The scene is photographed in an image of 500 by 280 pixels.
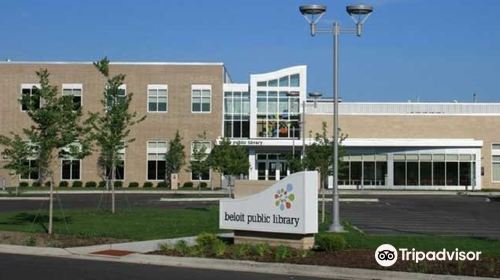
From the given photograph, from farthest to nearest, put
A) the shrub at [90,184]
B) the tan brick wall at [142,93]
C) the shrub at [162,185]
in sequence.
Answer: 1. the tan brick wall at [142,93]
2. the shrub at [162,185]
3. the shrub at [90,184]

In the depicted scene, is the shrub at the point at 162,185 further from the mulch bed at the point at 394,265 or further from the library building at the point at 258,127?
the mulch bed at the point at 394,265

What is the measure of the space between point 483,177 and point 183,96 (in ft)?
91.3

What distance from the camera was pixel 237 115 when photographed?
6431 centimetres

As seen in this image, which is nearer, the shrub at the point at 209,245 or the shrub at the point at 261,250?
the shrub at the point at 261,250

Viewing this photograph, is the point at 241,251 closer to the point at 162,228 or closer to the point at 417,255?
the point at 417,255

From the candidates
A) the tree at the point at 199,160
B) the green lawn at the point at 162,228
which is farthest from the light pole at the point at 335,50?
the tree at the point at 199,160

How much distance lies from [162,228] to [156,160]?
42198 millimetres

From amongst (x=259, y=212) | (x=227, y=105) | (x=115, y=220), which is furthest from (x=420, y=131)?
(x=259, y=212)

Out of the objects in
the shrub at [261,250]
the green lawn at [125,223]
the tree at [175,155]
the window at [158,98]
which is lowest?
the green lawn at [125,223]

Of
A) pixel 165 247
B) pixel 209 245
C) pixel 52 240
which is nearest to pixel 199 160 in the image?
pixel 52 240

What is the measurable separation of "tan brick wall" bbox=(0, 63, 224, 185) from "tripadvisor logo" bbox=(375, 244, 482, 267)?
4903 centimetres

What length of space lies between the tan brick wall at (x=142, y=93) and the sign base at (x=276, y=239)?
153ft

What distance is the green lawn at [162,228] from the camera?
16.1 m

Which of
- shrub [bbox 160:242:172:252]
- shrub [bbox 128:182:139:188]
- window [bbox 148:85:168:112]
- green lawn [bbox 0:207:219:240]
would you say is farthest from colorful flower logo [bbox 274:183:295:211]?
window [bbox 148:85:168:112]
